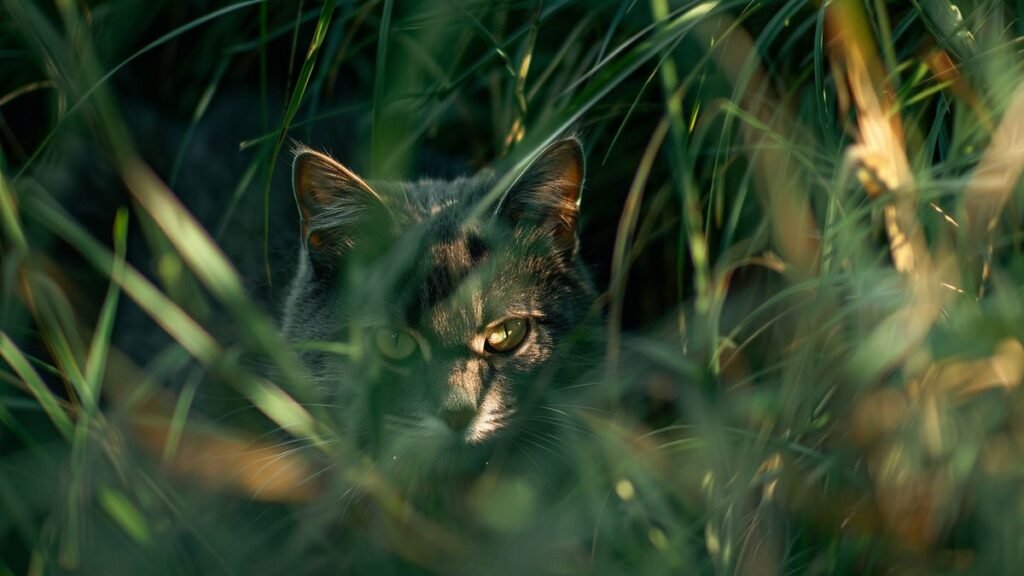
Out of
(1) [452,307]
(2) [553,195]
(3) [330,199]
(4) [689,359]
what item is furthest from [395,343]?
(4) [689,359]

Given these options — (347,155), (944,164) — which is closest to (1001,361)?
(944,164)

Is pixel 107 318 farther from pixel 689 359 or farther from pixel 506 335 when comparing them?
pixel 689 359

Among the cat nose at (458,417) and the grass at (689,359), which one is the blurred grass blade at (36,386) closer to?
the grass at (689,359)

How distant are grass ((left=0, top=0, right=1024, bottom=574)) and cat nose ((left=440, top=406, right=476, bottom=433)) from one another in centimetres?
15

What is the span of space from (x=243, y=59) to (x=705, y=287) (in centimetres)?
142

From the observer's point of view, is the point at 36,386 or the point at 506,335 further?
the point at 506,335

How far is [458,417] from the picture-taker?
156 cm

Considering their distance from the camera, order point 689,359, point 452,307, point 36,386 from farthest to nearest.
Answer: point 452,307, point 689,359, point 36,386

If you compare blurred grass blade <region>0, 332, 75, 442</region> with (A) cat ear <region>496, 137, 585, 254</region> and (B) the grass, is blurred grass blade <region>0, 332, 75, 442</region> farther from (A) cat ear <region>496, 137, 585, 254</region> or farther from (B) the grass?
(A) cat ear <region>496, 137, 585, 254</region>

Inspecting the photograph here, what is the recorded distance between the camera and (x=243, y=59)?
235cm

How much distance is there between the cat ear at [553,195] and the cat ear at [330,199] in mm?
235

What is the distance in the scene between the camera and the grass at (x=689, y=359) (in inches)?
47.9

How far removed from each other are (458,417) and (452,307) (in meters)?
0.19

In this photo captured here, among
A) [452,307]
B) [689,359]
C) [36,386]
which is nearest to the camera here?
[36,386]
